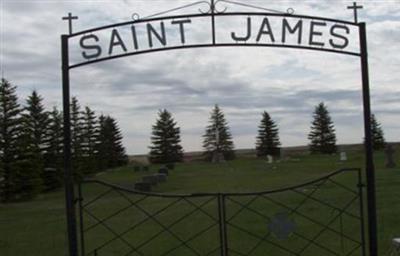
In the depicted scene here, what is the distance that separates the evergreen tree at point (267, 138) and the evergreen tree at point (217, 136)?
12.1 ft

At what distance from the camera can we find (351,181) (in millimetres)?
24891

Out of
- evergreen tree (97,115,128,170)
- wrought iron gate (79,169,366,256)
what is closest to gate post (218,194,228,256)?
wrought iron gate (79,169,366,256)

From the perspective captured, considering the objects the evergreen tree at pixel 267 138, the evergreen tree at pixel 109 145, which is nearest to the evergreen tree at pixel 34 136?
the evergreen tree at pixel 109 145

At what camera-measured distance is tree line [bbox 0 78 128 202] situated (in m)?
33.6

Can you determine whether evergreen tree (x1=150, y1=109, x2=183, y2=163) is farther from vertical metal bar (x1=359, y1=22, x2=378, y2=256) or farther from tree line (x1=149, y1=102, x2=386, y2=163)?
vertical metal bar (x1=359, y1=22, x2=378, y2=256)

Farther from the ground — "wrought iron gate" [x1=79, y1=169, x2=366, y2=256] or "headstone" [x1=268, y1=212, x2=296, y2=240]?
"headstone" [x1=268, y1=212, x2=296, y2=240]

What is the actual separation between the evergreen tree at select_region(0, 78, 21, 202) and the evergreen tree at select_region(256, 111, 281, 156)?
169ft

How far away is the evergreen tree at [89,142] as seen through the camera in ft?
173

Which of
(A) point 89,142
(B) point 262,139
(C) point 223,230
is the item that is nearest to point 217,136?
(B) point 262,139

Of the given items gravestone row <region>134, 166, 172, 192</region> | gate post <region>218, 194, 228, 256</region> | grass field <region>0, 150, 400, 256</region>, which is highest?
gate post <region>218, 194, 228, 256</region>

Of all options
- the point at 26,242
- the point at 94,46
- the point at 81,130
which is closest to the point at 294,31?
the point at 94,46

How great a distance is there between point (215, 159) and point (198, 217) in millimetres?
48327

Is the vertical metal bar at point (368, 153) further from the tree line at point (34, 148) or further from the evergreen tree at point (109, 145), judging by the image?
the evergreen tree at point (109, 145)

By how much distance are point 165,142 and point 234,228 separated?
69087 millimetres
